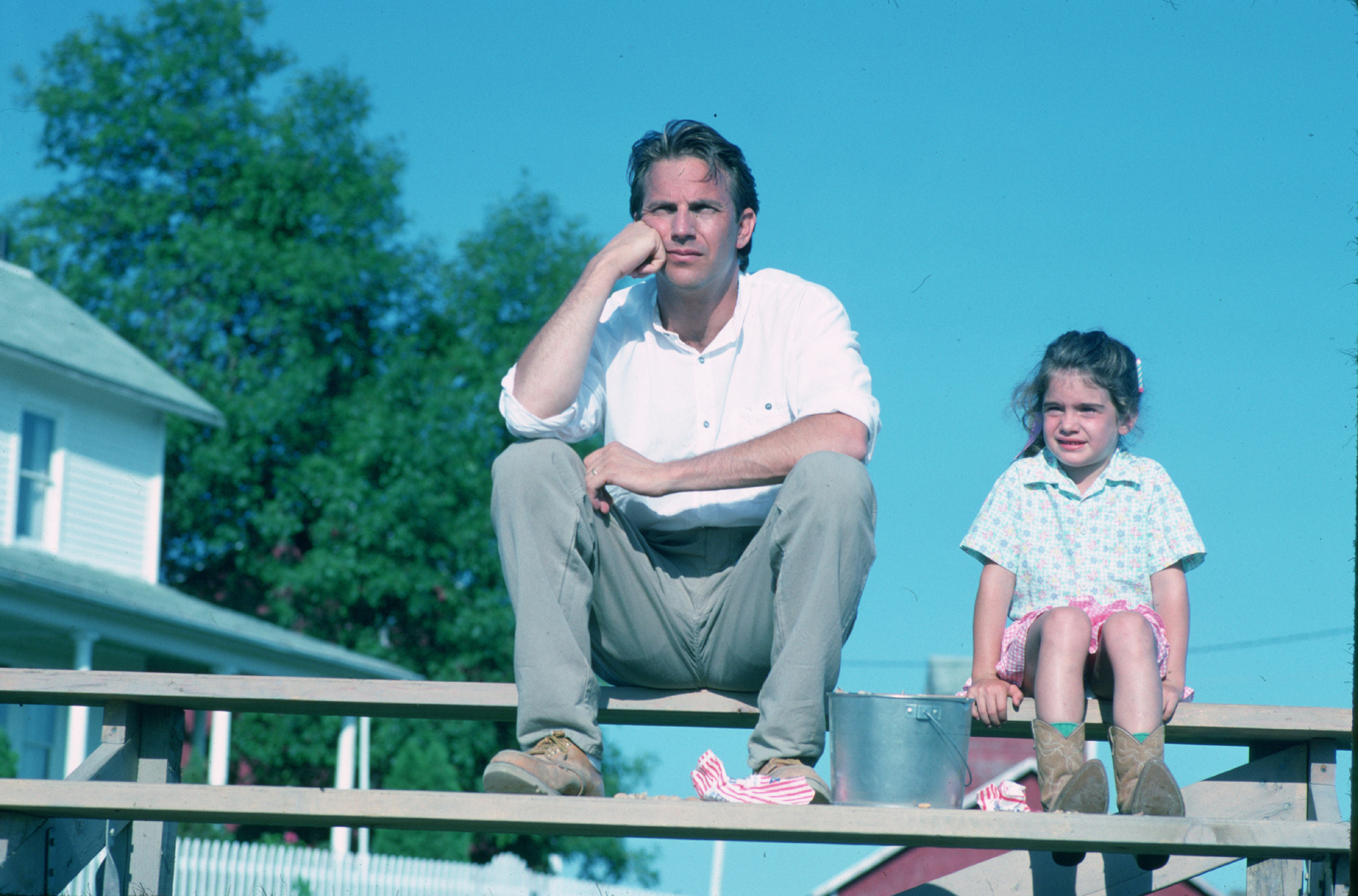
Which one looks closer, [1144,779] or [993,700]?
[1144,779]

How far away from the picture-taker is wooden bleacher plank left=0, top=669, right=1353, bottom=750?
10.1 feet

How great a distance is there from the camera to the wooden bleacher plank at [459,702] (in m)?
3.06

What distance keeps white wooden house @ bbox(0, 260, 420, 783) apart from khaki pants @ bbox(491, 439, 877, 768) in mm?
11547

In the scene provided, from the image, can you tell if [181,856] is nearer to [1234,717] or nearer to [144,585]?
[144,585]

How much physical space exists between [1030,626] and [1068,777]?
19.5 inches

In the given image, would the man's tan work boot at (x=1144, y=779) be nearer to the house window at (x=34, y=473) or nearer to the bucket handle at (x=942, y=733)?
the bucket handle at (x=942, y=733)

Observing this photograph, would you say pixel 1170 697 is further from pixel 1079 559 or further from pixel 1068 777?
pixel 1079 559

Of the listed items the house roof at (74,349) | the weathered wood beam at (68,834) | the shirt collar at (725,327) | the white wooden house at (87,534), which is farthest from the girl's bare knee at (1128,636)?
the house roof at (74,349)

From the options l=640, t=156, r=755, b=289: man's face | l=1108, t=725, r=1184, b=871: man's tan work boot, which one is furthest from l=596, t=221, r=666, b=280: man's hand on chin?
l=1108, t=725, r=1184, b=871: man's tan work boot

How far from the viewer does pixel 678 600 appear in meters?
3.25

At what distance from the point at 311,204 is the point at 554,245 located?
433 cm

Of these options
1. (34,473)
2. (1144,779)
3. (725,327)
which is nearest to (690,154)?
(725,327)

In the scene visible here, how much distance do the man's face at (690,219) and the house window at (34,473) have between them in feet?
46.8

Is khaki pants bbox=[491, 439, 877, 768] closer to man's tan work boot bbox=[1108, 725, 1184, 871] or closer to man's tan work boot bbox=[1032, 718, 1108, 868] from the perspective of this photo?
man's tan work boot bbox=[1032, 718, 1108, 868]
